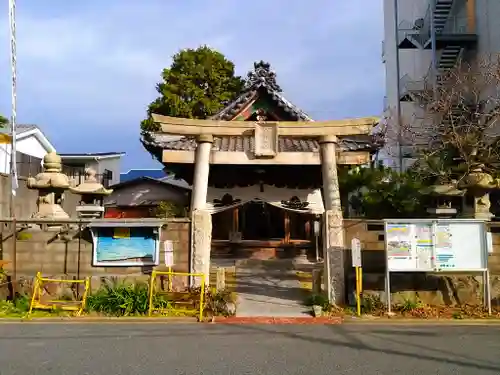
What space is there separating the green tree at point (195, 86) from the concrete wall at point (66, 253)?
11.4 meters

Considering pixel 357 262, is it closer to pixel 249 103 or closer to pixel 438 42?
pixel 249 103

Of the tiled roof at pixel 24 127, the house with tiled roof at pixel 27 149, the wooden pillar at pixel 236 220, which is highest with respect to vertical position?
the tiled roof at pixel 24 127

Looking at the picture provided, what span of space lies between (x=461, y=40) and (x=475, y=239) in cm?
1812

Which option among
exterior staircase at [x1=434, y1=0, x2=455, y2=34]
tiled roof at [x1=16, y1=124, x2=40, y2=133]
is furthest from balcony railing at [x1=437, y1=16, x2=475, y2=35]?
tiled roof at [x1=16, y1=124, x2=40, y2=133]

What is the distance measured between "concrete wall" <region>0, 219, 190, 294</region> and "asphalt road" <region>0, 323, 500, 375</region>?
266 centimetres

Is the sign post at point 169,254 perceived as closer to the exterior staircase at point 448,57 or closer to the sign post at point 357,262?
the sign post at point 357,262

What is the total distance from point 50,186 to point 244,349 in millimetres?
9922

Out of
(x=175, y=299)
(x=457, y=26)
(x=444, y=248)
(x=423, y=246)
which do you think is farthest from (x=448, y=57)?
(x=175, y=299)

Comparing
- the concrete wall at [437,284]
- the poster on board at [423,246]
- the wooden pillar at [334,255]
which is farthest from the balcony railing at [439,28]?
the wooden pillar at [334,255]

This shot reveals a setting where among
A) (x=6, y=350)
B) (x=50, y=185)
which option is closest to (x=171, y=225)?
(x=50, y=185)

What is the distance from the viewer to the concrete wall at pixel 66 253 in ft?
44.7

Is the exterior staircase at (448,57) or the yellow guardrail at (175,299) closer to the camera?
the yellow guardrail at (175,299)

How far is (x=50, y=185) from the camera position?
51.9 ft

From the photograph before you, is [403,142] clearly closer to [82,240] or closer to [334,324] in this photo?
[334,324]
